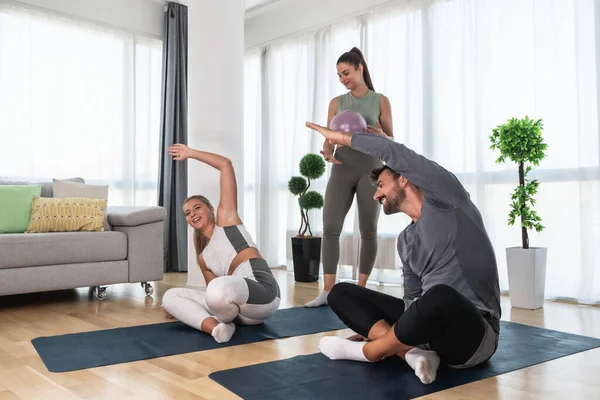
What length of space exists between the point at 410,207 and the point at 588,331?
1.38m

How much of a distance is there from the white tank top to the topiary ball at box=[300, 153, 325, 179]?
2.06 metres

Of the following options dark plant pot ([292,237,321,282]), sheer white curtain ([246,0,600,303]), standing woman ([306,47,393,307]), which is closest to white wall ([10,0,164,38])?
sheer white curtain ([246,0,600,303])

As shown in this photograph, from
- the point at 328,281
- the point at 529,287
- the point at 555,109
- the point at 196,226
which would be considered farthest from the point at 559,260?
the point at 196,226

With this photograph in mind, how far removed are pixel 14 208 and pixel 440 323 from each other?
318cm

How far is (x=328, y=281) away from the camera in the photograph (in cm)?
354

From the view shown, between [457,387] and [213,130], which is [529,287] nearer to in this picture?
[457,387]

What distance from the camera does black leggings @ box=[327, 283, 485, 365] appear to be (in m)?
1.85

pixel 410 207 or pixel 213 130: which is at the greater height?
pixel 213 130

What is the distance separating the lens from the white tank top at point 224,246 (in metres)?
2.95

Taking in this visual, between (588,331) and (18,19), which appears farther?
Answer: (18,19)

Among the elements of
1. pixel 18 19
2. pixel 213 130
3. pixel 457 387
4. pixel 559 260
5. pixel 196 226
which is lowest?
pixel 457 387

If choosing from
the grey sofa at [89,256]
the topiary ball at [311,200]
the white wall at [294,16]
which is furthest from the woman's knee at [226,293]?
the white wall at [294,16]

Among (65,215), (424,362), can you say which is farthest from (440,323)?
(65,215)

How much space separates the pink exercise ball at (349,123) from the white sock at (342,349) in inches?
42.3
